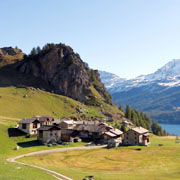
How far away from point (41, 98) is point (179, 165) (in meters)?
147

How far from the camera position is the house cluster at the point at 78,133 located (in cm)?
10842

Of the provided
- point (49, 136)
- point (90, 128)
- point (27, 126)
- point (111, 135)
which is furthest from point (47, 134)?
point (111, 135)

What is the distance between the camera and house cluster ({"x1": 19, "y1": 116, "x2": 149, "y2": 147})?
356 ft

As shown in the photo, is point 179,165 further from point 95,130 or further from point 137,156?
point 95,130

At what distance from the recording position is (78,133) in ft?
420

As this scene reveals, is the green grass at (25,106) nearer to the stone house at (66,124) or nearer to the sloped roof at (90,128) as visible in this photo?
the stone house at (66,124)

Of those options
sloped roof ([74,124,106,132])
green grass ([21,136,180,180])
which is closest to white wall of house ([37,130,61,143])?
green grass ([21,136,180,180])

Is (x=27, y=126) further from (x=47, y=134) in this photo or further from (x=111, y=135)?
(x=111, y=135)

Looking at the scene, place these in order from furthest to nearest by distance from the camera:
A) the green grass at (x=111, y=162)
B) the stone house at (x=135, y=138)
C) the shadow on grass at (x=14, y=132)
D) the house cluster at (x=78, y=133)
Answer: the stone house at (x=135, y=138) → the house cluster at (x=78, y=133) → the shadow on grass at (x=14, y=132) → the green grass at (x=111, y=162)

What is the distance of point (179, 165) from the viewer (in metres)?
69.5

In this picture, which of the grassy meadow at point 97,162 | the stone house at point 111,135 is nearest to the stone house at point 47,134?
the grassy meadow at point 97,162

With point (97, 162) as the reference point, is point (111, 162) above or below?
below

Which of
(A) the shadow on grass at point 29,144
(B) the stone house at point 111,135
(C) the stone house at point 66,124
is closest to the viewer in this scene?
(A) the shadow on grass at point 29,144

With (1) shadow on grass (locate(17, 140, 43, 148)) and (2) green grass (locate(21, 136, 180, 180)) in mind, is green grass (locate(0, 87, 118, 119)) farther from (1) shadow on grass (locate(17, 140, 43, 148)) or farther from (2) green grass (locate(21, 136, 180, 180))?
(2) green grass (locate(21, 136, 180, 180))
